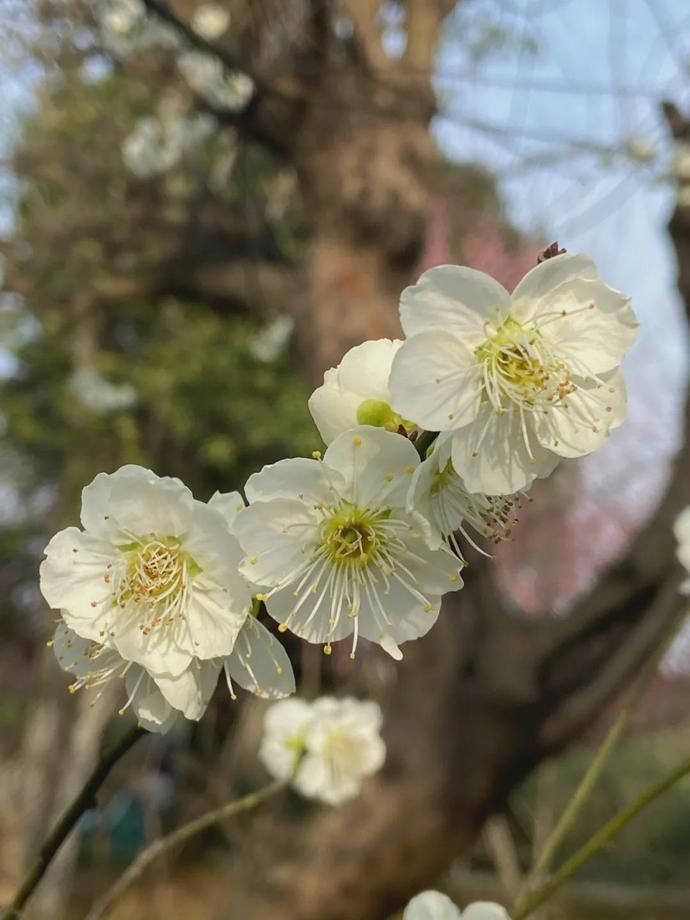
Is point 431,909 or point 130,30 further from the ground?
point 130,30

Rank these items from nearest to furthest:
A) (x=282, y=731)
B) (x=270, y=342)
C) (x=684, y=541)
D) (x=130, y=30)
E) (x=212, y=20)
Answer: (x=684, y=541) < (x=282, y=731) < (x=130, y=30) < (x=212, y=20) < (x=270, y=342)

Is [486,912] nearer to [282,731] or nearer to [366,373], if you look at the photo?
[366,373]

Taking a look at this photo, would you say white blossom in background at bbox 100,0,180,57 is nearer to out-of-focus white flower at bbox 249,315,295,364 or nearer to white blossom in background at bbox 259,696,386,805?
out-of-focus white flower at bbox 249,315,295,364

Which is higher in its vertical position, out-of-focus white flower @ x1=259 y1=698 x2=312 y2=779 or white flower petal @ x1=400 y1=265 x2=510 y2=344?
white flower petal @ x1=400 y1=265 x2=510 y2=344

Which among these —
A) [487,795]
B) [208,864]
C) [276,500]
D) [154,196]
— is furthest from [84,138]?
[208,864]

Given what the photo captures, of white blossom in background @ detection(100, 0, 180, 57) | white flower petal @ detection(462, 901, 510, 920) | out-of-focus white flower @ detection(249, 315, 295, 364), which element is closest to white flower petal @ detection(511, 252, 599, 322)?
white flower petal @ detection(462, 901, 510, 920)

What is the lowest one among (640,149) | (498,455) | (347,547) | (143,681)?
(143,681)

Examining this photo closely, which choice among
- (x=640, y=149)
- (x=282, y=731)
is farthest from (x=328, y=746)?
(x=640, y=149)
